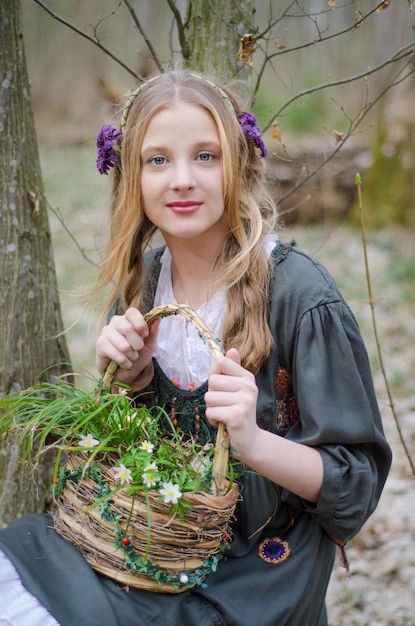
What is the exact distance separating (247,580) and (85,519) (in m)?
0.43

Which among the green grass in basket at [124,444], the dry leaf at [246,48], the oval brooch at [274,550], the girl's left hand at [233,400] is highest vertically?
the dry leaf at [246,48]

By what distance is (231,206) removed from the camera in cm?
190

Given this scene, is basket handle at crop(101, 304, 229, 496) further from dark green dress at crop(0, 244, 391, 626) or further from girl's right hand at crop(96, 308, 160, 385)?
dark green dress at crop(0, 244, 391, 626)

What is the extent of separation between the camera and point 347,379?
168 centimetres

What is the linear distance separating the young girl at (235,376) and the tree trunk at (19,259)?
0.79 ft

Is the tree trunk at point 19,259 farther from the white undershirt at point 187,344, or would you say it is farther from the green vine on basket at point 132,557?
the green vine on basket at point 132,557

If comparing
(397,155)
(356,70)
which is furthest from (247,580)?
(356,70)

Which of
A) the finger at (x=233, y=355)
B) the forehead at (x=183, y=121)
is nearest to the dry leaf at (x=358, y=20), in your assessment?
the forehead at (x=183, y=121)

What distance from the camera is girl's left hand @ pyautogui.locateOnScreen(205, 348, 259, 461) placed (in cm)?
147

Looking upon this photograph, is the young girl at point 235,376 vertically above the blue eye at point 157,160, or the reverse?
the blue eye at point 157,160

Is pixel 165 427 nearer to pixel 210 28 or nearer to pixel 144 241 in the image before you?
Answer: pixel 144 241

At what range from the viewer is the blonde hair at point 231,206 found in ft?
5.90

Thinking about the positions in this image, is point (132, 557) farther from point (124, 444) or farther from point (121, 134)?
point (121, 134)

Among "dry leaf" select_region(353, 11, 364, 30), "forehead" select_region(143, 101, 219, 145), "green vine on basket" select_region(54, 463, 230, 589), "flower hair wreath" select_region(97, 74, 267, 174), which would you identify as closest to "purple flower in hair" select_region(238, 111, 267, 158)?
"flower hair wreath" select_region(97, 74, 267, 174)
